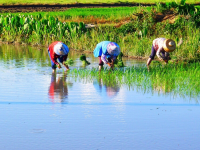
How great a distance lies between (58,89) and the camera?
11.3m

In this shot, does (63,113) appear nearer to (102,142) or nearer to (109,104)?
(109,104)

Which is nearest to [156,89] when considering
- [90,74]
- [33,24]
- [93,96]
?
[93,96]

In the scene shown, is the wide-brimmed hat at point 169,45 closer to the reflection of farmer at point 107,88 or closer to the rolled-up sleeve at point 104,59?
the rolled-up sleeve at point 104,59

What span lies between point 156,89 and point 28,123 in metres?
3.87

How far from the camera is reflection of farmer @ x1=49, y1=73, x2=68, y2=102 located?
1017 cm

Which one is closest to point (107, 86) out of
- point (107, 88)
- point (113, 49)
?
point (107, 88)

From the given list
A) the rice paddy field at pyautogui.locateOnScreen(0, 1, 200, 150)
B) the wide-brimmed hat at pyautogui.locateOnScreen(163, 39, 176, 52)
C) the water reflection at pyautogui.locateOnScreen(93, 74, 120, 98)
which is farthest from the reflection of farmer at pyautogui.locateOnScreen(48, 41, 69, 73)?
the wide-brimmed hat at pyautogui.locateOnScreen(163, 39, 176, 52)

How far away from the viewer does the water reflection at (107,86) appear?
10.8 metres

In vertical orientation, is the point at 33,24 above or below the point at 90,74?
above

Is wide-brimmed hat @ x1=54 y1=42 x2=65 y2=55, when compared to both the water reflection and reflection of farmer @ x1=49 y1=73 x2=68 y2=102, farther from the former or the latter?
the water reflection

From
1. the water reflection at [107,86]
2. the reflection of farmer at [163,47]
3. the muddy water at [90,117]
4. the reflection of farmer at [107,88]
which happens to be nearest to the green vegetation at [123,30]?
the reflection of farmer at [163,47]

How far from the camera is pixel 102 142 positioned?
6.95 metres

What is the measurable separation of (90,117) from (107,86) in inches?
128

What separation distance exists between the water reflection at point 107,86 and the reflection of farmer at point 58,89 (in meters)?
0.73
